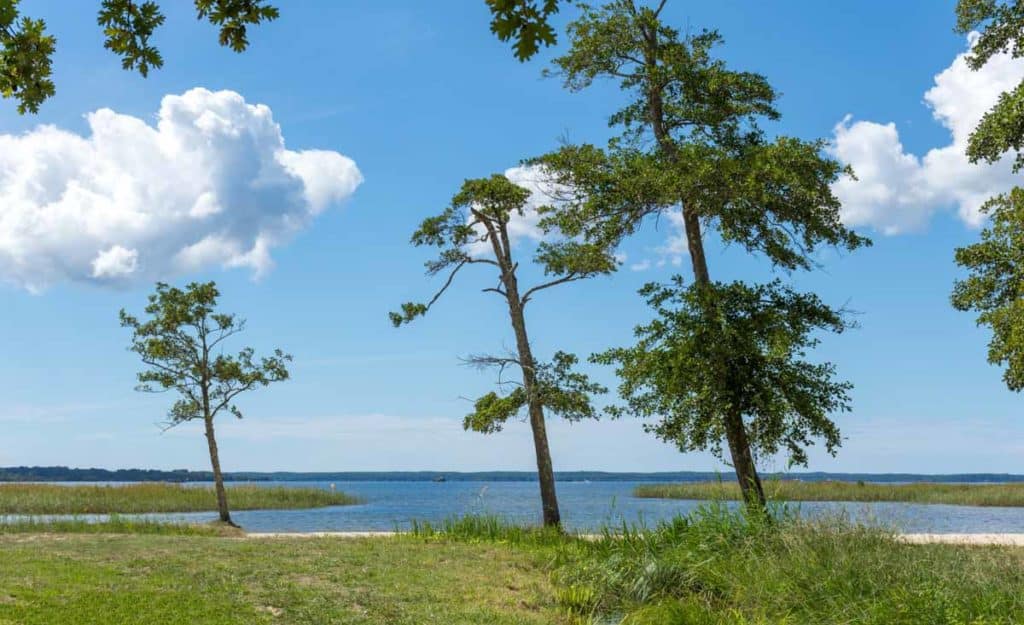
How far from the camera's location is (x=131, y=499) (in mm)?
36969

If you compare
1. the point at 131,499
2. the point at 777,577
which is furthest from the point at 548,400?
the point at 131,499

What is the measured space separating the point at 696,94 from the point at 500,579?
1115 cm

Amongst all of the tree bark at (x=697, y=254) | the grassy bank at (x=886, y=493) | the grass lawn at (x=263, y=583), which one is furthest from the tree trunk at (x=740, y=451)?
the grassy bank at (x=886, y=493)

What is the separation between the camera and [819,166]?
1630cm

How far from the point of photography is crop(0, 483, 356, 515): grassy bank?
34250 millimetres

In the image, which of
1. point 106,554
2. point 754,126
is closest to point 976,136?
point 754,126

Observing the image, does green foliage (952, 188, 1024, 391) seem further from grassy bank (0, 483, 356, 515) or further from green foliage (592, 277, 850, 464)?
grassy bank (0, 483, 356, 515)

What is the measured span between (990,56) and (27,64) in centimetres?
1803

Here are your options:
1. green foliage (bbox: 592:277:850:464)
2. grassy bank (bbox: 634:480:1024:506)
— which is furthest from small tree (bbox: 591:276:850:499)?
grassy bank (bbox: 634:480:1024:506)

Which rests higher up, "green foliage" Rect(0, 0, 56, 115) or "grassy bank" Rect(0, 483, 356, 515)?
"green foliage" Rect(0, 0, 56, 115)

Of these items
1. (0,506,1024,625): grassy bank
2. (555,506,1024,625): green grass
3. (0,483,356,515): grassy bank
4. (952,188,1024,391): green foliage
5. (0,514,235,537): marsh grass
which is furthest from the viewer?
(0,483,356,515): grassy bank

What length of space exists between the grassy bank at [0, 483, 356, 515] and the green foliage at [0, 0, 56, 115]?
32.8m

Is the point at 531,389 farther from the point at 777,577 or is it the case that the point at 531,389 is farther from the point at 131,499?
the point at 131,499

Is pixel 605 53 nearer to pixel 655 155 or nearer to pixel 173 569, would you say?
pixel 655 155
